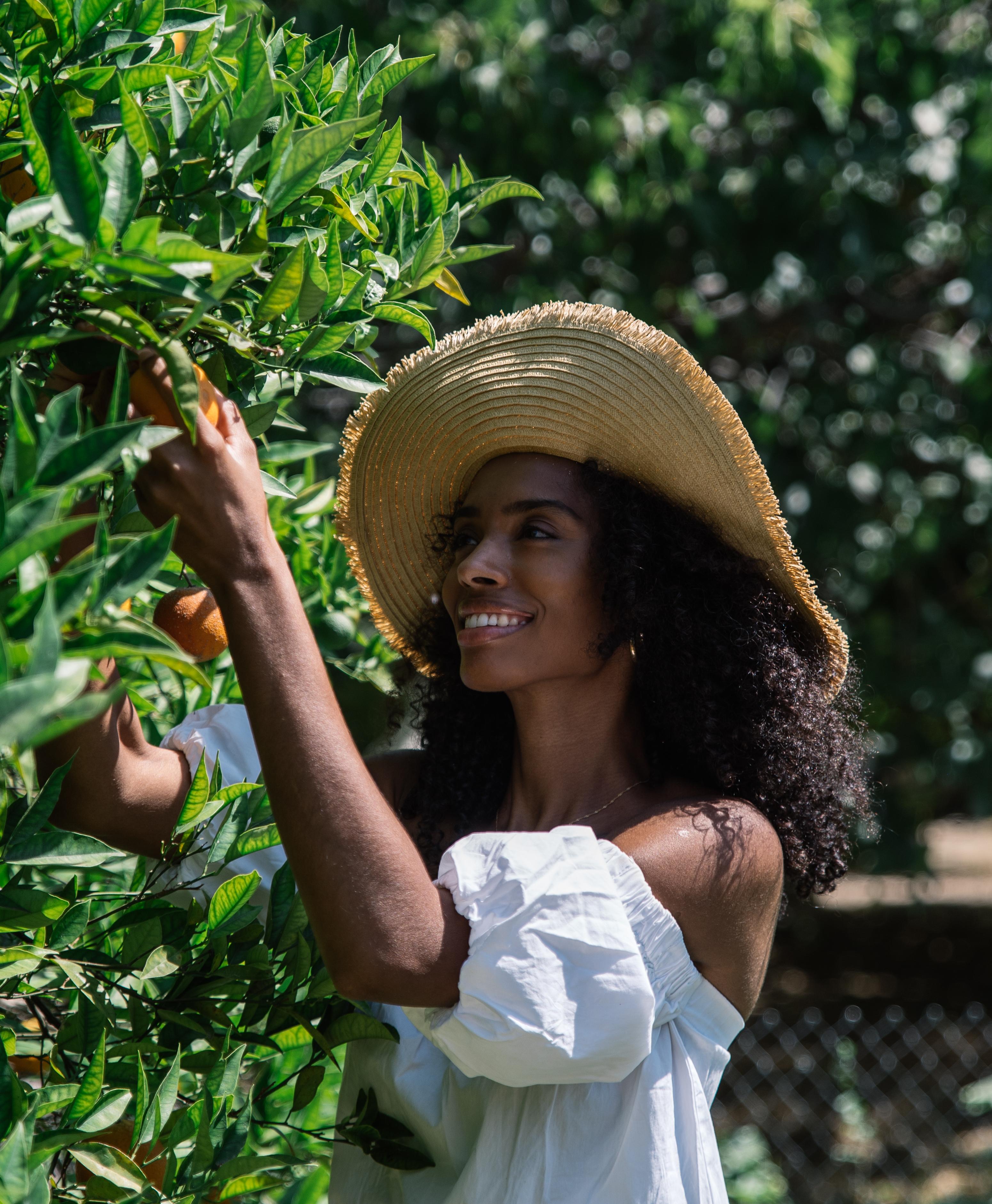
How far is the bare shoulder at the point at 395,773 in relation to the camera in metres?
1.82

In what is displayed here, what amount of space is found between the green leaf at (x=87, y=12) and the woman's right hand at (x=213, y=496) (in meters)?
0.26

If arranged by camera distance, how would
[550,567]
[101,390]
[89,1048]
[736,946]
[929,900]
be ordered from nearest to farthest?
[101,390] → [89,1048] → [736,946] → [550,567] → [929,900]

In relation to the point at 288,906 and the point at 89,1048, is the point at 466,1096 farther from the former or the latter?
the point at 89,1048

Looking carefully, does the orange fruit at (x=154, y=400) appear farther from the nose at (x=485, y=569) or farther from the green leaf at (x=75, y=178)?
the nose at (x=485, y=569)

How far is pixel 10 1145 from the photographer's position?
0.85 metres

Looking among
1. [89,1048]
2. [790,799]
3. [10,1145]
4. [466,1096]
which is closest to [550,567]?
[790,799]

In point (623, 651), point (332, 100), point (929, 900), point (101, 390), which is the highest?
point (332, 100)

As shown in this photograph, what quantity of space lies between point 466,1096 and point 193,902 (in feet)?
1.64

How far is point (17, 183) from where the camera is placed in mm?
990

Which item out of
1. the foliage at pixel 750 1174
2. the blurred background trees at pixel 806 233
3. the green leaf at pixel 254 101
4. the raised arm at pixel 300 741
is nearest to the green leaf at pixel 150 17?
the green leaf at pixel 254 101

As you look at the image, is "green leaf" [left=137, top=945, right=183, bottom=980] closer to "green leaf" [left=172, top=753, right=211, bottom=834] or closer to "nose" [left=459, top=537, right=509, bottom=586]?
"green leaf" [left=172, top=753, right=211, bottom=834]

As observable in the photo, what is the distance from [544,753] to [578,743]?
0.17 ft

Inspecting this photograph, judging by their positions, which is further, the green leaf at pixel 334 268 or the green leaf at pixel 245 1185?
the green leaf at pixel 245 1185

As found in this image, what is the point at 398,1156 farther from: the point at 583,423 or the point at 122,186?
the point at 122,186
